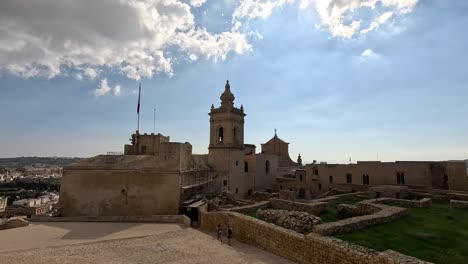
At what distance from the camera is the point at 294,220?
41.1 feet

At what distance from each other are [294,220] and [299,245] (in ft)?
6.09

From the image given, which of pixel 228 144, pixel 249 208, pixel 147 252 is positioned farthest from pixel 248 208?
pixel 228 144

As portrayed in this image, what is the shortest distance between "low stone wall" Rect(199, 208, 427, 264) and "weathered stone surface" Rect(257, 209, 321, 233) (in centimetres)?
60

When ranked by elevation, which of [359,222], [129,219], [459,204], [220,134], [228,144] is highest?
[220,134]

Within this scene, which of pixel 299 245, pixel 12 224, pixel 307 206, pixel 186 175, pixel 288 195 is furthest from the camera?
pixel 288 195

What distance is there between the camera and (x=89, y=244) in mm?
13008

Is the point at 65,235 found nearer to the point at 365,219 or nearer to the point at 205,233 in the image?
the point at 205,233

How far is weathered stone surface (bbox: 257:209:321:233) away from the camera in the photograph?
12.1m

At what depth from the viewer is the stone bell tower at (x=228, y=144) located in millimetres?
30297

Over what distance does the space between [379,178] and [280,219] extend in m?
16.8

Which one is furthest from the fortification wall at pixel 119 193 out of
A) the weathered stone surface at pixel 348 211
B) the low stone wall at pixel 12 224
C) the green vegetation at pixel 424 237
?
the green vegetation at pixel 424 237

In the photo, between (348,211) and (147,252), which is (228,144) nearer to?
(348,211)

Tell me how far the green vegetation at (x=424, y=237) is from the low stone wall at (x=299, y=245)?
1.14m

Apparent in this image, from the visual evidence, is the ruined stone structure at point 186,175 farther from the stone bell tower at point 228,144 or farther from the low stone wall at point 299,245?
the low stone wall at point 299,245
